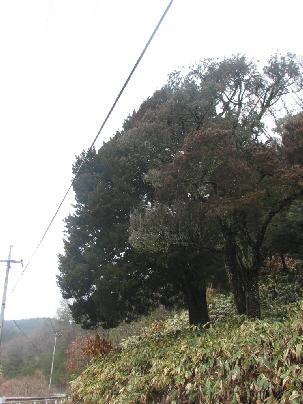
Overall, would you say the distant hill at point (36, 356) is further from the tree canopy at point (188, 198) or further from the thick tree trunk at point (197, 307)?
the thick tree trunk at point (197, 307)

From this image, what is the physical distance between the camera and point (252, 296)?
10.2m

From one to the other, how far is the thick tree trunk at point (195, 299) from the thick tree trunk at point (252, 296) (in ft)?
7.71

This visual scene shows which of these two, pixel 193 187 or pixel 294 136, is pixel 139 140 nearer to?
pixel 193 187

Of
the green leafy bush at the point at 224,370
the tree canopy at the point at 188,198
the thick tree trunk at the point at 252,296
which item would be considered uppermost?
the tree canopy at the point at 188,198

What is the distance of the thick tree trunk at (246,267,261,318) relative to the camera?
10068 mm

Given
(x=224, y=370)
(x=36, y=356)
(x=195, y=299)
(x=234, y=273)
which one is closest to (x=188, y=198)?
(x=234, y=273)

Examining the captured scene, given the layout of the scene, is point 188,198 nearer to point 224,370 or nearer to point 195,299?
point 195,299

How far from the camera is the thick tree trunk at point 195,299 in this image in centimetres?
1238

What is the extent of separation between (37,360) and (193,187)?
4139cm

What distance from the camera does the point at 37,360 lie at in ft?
150

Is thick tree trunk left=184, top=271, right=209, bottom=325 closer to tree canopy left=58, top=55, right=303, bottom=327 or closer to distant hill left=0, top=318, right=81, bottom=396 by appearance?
tree canopy left=58, top=55, right=303, bottom=327

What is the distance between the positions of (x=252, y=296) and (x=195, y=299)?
2666mm

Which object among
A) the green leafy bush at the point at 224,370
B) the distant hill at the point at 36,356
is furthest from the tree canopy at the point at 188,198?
the distant hill at the point at 36,356

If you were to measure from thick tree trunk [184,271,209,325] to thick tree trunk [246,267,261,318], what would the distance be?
235 centimetres
